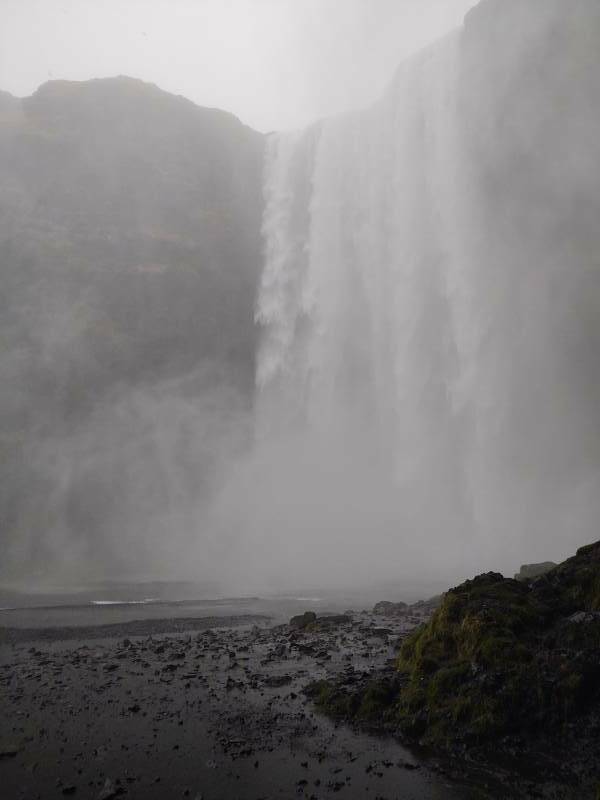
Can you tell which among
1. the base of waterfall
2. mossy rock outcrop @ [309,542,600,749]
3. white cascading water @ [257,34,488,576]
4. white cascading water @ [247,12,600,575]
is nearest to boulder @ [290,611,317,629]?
the base of waterfall

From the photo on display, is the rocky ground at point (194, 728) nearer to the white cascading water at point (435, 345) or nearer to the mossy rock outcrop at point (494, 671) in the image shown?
the mossy rock outcrop at point (494, 671)

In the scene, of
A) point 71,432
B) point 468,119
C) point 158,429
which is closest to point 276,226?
point 468,119

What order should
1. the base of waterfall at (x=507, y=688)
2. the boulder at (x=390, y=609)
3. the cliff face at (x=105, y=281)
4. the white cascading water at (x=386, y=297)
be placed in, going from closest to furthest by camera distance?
1. the base of waterfall at (x=507, y=688)
2. the boulder at (x=390, y=609)
3. the cliff face at (x=105, y=281)
4. the white cascading water at (x=386, y=297)

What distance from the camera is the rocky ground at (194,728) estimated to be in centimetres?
616

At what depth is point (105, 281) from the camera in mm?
45562

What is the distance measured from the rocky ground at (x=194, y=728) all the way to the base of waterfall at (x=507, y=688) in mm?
495

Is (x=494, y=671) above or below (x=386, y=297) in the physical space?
below

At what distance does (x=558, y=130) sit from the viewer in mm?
38594

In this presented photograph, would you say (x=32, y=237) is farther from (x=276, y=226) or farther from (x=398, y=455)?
(x=398, y=455)

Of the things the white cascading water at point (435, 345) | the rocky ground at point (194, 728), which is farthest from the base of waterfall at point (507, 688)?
the white cascading water at point (435, 345)

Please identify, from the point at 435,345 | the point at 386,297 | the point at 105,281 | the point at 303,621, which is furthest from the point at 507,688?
the point at 105,281

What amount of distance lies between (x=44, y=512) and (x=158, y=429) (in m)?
9.65

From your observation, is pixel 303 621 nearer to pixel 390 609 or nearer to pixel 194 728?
pixel 390 609

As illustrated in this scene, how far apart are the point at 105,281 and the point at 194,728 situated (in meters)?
42.9
